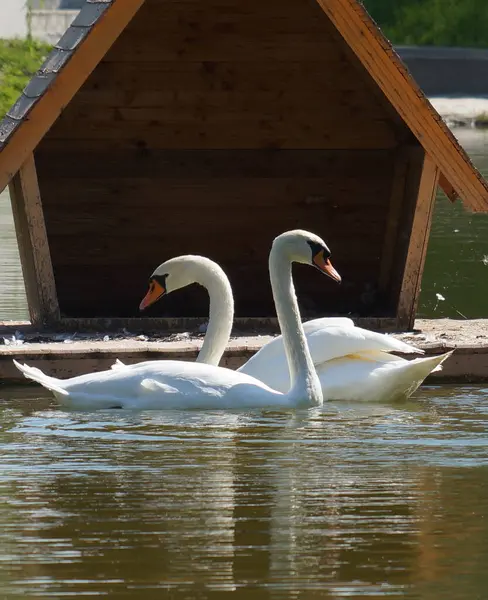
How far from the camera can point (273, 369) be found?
30.8 ft

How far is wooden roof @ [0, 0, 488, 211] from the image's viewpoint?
33.0ft

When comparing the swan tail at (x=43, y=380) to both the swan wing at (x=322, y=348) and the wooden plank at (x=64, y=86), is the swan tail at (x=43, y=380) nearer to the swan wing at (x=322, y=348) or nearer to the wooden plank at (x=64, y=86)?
the swan wing at (x=322, y=348)

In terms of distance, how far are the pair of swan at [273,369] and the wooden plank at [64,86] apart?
1.17 m

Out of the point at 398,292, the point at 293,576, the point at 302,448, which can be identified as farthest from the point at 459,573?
the point at 398,292

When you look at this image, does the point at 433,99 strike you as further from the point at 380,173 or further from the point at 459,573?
the point at 459,573

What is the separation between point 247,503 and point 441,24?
42352 mm

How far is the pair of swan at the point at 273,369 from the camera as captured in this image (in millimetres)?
8672

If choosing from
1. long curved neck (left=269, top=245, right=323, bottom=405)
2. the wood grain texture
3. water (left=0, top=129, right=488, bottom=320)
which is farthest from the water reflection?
long curved neck (left=269, top=245, right=323, bottom=405)

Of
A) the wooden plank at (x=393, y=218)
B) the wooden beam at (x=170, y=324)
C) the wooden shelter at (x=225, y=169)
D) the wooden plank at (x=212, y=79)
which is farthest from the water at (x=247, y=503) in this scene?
the wooden plank at (x=212, y=79)

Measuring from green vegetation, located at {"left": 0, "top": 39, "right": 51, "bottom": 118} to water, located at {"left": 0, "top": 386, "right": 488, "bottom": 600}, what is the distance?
80.6 feet

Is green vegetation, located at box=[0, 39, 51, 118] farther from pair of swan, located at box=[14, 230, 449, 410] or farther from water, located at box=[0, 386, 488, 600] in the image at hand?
water, located at box=[0, 386, 488, 600]

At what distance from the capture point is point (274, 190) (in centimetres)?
1251

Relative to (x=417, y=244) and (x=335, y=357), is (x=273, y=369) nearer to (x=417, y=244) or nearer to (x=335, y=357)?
(x=335, y=357)

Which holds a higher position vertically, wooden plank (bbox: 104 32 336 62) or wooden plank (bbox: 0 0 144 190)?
wooden plank (bbox: 104 32 336 62)
